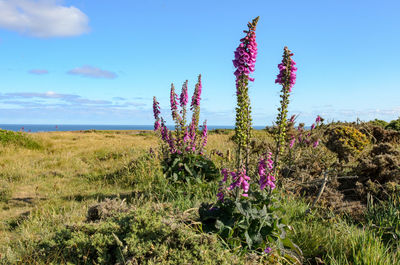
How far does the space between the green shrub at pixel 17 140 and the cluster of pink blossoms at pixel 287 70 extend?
14.1 meters

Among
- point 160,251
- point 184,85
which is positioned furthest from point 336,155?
point 160,251

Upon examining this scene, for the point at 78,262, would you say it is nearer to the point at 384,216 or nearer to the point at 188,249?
the point at 188,249

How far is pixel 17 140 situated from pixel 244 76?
14609 mm

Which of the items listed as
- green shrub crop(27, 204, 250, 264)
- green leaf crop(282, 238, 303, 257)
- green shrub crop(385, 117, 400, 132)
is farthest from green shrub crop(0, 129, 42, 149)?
green shrub crop(385, 117, 400, 132)

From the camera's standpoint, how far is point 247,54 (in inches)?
144

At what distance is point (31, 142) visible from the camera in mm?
14664

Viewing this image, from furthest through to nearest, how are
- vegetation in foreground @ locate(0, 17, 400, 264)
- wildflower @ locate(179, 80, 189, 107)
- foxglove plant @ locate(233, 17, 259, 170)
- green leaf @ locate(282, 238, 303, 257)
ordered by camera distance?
1. wildflower @ locate(179, 80, 189, 107)
2. foxglove plant @ locate(233, 17, 259, 170)
3. green leaf @ locate(282, 238, 303, 257)
4. vegetation in foreground @ locate(0, 17, 400, 264)

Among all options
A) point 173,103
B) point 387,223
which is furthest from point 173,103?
point 387,223

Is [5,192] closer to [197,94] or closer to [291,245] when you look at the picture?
[197,94]

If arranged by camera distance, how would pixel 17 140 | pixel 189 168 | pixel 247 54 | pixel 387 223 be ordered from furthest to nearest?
pixel 17 140 < pixel 189 168 < pixel 387 223 < pixel 247 54

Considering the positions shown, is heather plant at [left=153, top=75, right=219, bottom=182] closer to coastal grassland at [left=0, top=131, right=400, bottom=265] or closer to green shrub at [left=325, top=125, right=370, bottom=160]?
coastal grassland at [left=0, top=131, right=400, bottom=265]

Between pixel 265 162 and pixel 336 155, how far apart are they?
5.37 m

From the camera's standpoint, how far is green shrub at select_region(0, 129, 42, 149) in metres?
14.2

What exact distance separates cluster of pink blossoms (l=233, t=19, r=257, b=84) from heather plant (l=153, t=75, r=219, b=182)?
274 cm
